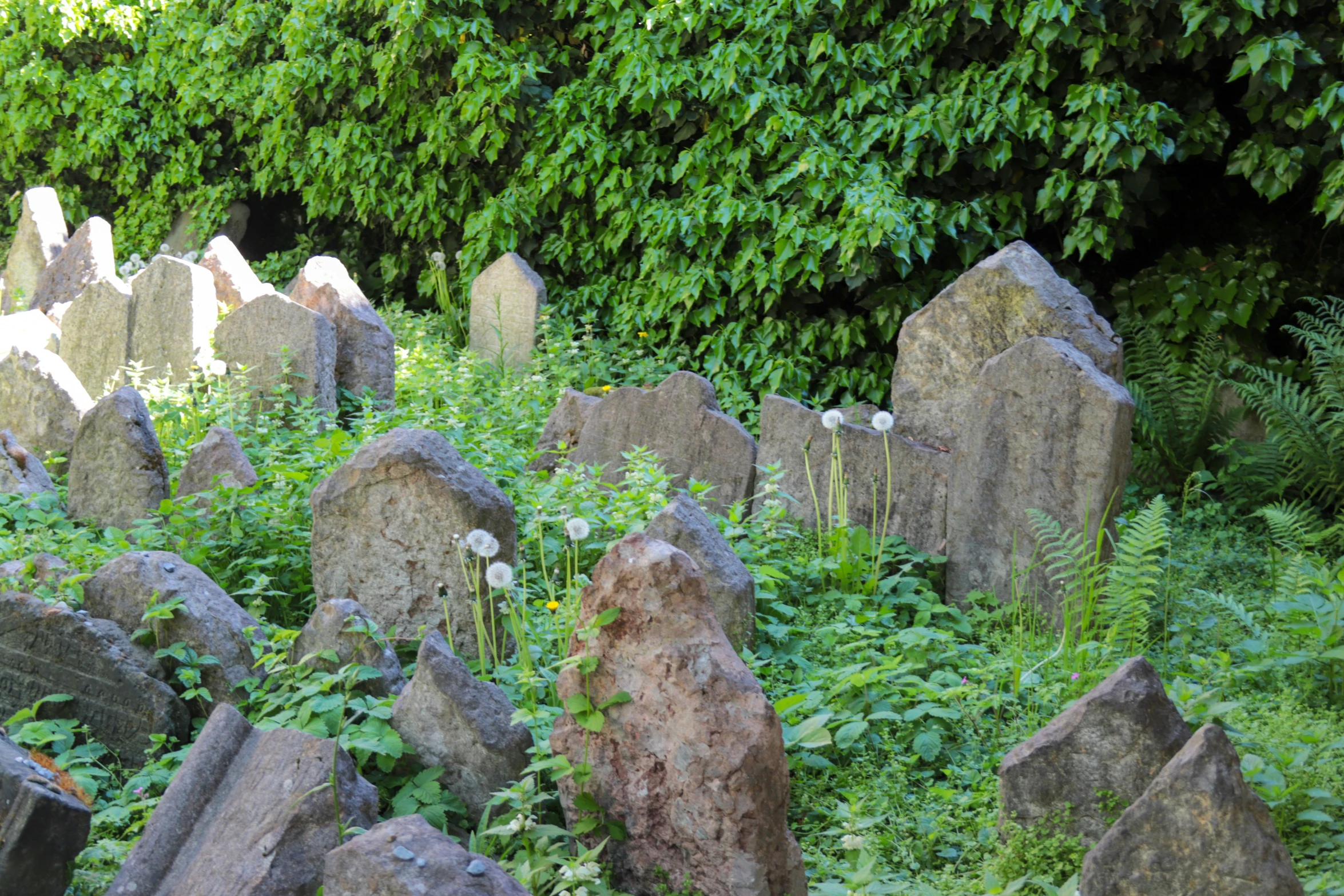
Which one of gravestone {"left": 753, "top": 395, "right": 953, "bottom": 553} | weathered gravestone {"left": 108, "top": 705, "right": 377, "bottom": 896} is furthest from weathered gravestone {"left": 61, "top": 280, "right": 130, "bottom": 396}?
weathered gravestone {"left": 108, "top": 705, "right": 377, "bottom": 896}

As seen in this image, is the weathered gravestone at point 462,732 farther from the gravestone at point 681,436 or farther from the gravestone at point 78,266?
the gravestone at point 78,266

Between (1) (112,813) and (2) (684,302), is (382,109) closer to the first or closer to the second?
(2) (684,302)

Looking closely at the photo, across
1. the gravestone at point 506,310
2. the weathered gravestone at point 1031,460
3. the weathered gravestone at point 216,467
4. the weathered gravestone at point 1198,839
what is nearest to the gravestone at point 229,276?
the gravestone at point 506,310

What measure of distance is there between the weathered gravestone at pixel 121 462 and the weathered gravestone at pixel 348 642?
1913 millimetres

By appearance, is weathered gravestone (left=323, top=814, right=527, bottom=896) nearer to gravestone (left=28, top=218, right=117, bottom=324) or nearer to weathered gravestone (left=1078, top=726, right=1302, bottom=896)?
weathered gravestone (left=1078, top=726, right=1302, bottom=896)

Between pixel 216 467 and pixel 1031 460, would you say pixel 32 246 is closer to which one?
pixel 216 467

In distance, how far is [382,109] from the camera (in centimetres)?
930

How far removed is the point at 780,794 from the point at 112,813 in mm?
1647

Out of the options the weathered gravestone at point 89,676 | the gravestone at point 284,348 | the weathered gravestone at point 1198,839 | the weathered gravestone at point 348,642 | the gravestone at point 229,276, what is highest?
the gravestone at point 229,276

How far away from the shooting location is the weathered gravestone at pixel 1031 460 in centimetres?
394

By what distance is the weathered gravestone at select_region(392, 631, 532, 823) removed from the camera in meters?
2.66

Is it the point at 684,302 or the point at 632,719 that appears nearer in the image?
the point at 632,719

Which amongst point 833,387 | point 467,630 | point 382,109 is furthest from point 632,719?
point 382,109

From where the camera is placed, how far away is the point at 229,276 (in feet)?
24.1
